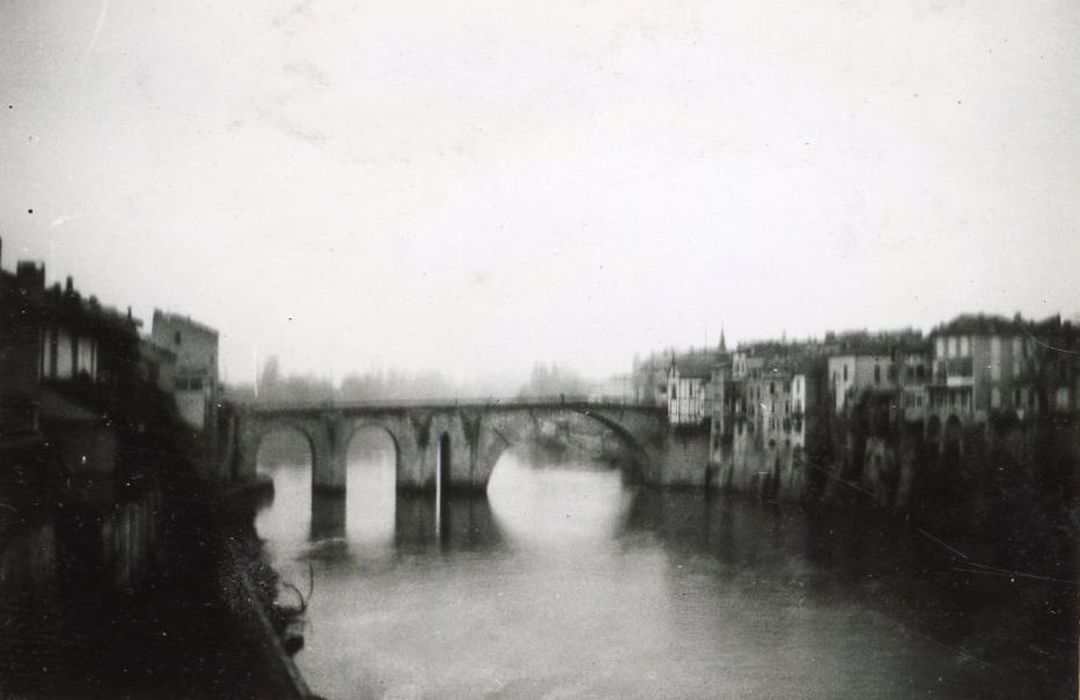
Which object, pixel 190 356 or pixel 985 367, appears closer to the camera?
pixel 190 356

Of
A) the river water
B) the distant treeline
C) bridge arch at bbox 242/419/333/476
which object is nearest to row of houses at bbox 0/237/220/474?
the distant treeline

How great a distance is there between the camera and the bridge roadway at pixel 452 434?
11.6 ft

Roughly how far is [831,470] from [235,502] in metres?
2.74

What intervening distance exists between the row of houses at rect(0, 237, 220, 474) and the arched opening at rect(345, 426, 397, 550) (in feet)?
4.63

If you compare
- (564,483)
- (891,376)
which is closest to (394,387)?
(891,376)

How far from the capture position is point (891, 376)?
3.47 metres

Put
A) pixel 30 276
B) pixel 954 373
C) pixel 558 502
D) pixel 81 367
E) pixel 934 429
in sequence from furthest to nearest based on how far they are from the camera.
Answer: pixel 558 502 → pixel 934 429 → pixel 954 373 → pixel 81 367 → pixel 30 276

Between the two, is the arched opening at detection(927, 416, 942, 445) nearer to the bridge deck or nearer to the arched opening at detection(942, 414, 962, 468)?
the arched opening at detection(942, 414, 962, 468)

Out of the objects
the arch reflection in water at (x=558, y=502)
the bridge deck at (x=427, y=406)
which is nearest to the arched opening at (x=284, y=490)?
the bridge deck at (x=427, y=406)

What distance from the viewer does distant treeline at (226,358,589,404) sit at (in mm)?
3205

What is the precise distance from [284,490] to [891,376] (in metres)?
2.81

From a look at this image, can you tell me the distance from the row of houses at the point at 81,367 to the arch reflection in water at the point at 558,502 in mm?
2707

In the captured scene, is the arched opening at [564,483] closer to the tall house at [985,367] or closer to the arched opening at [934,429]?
the arched opening at [934,429]

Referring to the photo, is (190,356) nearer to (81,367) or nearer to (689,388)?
(81,367)
